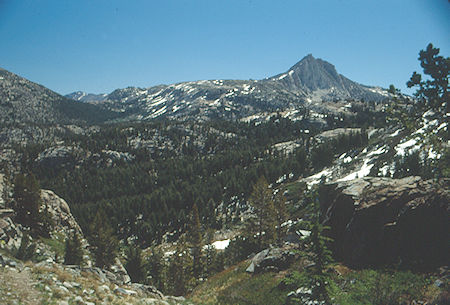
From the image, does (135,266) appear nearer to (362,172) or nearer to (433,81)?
(433,81)

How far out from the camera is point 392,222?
17.3 metres

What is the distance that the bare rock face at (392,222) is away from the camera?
581 inches

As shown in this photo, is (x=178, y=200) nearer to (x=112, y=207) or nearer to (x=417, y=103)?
(x=112, y=207)

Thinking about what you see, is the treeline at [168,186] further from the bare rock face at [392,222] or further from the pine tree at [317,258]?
the pine tree at [317,258]

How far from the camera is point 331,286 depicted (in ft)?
34.2

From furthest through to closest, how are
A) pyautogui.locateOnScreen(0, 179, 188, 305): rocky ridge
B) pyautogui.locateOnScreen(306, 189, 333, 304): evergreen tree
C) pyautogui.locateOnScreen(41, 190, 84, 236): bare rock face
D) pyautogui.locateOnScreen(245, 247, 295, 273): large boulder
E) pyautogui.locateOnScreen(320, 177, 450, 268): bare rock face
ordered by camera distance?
pyautogui.locateOnScreen(41, 190, 84, 236): bare rock face → pyautogui.locateOnScreen(245, 247, 295, 273): large boulder → pyautogui.locateOnScreen(320, 177, 450, 268): bare rock face → pyautogui.locateOnScreen(306, 189, 333, 304): evergreen tree → pyautogui.locateOnScreen(0, 179, 188, 305): rocky ridge

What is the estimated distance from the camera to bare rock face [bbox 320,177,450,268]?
14.8m

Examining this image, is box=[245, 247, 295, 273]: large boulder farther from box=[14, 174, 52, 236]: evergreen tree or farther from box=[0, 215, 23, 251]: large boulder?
box=[14, 174, 52, 236]: evergreen tree

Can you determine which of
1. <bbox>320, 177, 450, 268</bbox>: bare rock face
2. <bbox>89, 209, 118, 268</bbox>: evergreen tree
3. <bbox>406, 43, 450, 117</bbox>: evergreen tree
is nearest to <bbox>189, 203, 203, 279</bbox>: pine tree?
<bbox>89, 209, 118, 268</bbox>: evergreen tree

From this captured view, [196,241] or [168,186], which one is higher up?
[168,186]

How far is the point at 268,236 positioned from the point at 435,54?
1492 inches

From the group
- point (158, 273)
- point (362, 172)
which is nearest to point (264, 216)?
point (158, 273)

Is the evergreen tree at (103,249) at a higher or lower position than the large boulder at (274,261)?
higher

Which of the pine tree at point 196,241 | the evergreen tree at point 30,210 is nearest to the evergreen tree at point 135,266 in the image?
the pine tree at point 196,241
